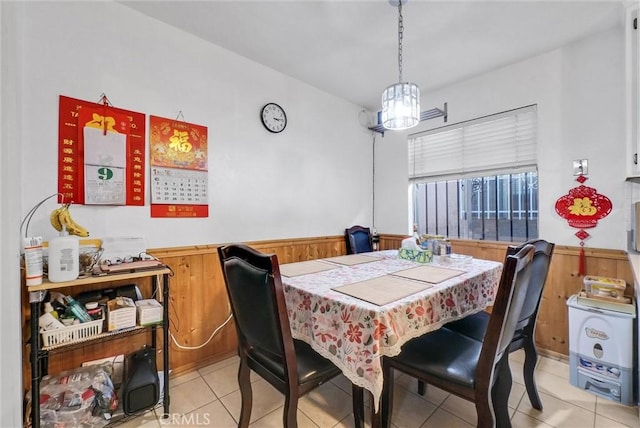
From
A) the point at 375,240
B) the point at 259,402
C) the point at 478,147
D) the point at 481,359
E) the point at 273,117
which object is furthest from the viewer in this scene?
the point at 375,240

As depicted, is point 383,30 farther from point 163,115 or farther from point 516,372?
point 516,372

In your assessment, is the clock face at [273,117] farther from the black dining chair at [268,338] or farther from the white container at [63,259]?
the white container at [63,259]

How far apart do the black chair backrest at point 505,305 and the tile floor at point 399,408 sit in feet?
2.37

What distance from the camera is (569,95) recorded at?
2.22 meters

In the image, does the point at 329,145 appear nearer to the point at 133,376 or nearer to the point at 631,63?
the point at 631,63

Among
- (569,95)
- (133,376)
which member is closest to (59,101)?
(133,376)

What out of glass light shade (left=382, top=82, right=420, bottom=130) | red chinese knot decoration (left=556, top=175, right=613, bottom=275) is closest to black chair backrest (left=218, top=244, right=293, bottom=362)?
glass light shade (left=382, top=82, right=420, bottom=130)

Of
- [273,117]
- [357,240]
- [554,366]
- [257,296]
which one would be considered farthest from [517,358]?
[273,117]

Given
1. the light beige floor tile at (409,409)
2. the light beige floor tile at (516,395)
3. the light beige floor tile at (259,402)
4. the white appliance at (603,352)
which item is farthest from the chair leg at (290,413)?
the white appliance at (603,352)

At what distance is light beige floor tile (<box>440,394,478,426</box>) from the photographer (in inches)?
61.5

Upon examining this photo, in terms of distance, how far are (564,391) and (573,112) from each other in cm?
207

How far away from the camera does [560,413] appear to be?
1.60 meters

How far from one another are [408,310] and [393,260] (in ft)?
3.05

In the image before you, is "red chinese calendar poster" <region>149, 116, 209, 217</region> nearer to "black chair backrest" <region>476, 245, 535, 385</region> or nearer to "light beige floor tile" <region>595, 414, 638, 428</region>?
"black chair backrest" <region>476, 245, 535, 385</region>
